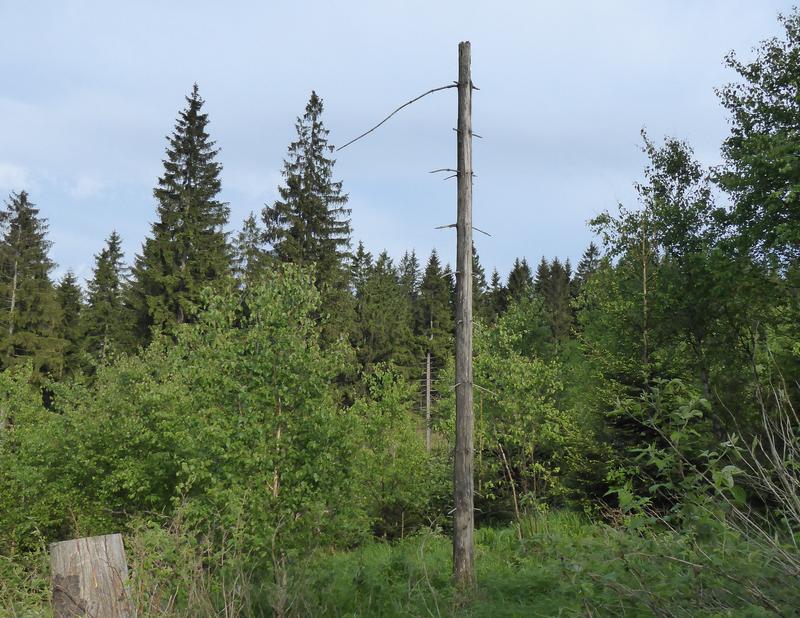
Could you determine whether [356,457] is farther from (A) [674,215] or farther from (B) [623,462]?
(A) [674,215]

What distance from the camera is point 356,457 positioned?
1355 centimetres

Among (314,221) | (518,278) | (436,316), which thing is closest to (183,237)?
(314,221)

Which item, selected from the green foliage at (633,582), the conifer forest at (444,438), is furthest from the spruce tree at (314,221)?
the green foliage at (633,582)

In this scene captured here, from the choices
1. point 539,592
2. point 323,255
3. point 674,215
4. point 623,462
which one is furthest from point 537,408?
point 323,255

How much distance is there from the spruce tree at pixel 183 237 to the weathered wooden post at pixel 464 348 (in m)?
27.5

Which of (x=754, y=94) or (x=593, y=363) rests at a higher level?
(x=754, y=94)

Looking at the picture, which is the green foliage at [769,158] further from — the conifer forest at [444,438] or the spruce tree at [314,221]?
the spruce tree at [314,221]

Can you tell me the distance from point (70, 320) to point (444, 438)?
3428 centimetres

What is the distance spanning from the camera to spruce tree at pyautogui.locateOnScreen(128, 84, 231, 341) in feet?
118

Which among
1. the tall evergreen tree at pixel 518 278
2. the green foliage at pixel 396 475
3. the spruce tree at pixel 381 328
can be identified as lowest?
the green foliage at pixel 396 475

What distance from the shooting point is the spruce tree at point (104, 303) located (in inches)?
1853

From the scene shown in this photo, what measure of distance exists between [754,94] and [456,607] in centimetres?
2166

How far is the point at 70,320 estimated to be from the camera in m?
47.4

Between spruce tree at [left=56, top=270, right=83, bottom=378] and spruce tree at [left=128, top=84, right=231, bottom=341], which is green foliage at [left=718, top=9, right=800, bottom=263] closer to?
spruce tree at [left=128, top=84, right=231, bottom=341]
